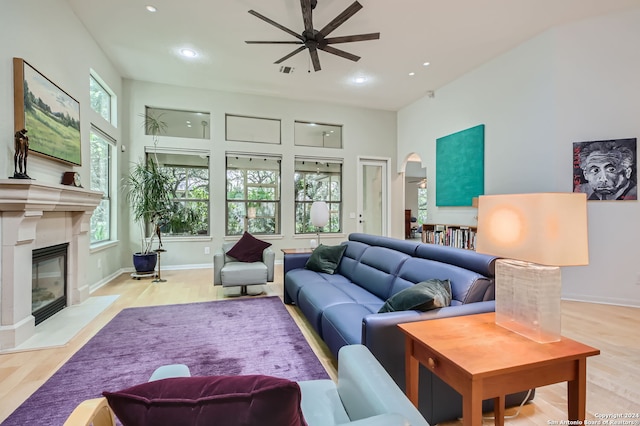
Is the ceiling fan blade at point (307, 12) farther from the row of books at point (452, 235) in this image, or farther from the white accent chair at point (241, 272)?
the row of books at point (452, 235)

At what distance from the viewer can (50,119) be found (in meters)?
2.93

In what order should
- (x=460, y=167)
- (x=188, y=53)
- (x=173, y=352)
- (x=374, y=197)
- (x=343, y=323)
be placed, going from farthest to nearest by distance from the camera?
(x=374, y=197) → (x=460, y=167) → (x=188, y=53) → (x=173, y=352) → (x=343, y=323)

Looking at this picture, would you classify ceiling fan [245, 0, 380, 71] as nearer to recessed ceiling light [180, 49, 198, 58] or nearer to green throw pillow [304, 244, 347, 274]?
recessed ceiling light [180, 49, 198, 58]

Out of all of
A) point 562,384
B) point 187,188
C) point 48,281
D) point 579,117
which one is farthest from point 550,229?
point 187,188

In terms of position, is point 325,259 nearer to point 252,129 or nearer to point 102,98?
point 252,129

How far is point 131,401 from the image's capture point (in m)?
0.57

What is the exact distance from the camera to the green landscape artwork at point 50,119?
262 centimetres

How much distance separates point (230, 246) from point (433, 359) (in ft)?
11.5

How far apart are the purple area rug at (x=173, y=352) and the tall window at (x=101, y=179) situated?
6.32ft

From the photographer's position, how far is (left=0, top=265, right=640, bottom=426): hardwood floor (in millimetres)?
1716

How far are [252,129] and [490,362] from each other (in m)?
5.64

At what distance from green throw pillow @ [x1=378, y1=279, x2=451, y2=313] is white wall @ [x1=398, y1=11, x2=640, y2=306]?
303cm

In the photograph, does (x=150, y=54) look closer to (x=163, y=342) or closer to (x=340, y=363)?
(x=163, y=342)

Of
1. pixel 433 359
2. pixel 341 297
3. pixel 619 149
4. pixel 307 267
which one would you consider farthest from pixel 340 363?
pixel 619 149
